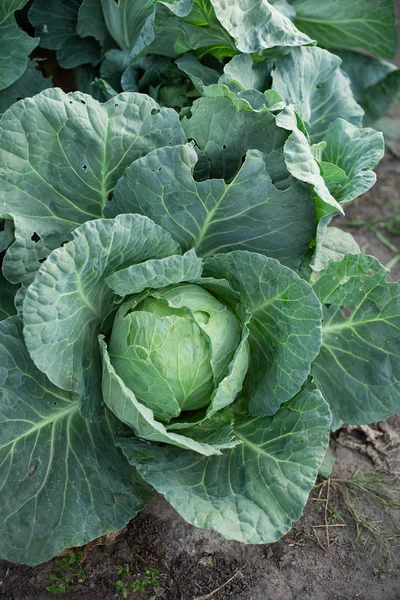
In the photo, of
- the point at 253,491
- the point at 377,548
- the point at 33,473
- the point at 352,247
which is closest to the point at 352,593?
the point at 377,548

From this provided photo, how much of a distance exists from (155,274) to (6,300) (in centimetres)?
85

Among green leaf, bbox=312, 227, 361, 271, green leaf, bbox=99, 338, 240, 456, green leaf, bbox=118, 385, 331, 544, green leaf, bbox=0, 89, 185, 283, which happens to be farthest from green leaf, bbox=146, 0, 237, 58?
green leaf, bbox=118, 385, 331, 544

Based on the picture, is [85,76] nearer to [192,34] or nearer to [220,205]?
[192,34]

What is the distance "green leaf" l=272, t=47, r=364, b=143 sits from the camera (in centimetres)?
316

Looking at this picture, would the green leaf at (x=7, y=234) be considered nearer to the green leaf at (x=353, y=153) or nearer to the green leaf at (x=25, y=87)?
the green leaf at (x=25, y=87)

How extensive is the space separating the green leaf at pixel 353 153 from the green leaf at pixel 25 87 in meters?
1.63

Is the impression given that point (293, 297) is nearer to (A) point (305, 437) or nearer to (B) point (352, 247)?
(A) point (305, 437)

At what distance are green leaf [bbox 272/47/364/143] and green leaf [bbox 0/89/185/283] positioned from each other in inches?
34.5

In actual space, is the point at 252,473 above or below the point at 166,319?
below

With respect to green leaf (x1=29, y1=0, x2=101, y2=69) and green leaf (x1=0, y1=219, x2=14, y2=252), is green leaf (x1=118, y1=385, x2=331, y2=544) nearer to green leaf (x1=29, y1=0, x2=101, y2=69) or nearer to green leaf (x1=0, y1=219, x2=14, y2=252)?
green leaf (x1=0, y1=219, x2=14, y2=252)

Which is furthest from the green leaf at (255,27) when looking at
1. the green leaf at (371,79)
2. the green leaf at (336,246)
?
the green leaf at (371,79)

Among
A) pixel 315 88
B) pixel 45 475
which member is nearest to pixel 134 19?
pixel 315 88

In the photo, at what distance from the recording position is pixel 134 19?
3.20m

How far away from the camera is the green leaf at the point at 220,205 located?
8.01ft
